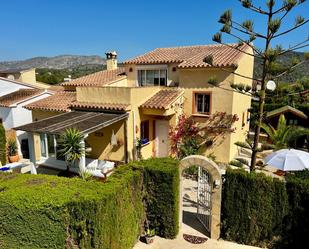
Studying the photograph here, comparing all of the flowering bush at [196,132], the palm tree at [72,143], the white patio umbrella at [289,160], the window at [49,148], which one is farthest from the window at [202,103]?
the window at [49,148]

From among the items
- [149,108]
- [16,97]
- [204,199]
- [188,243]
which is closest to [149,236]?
[188,243]

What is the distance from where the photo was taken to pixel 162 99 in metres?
20.9

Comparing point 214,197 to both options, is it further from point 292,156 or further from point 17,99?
point 17,99

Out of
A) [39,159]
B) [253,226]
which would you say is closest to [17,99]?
[39,159]

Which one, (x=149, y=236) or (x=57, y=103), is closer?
(x=149, y=236)

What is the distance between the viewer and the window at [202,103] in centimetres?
2131

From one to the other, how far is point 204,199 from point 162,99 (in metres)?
9.20

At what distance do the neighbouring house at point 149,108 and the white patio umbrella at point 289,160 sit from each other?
5.41 meters

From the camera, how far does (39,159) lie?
1967 centimetres

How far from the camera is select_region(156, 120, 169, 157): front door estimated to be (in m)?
22.4

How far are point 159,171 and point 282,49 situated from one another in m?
8.05

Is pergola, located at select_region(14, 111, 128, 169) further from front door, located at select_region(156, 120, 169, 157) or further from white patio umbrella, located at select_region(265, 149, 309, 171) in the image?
white patio umbrella, located at select_region(265, 149, 309, 171)

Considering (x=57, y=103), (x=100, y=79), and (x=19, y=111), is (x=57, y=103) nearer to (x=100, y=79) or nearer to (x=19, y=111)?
(x=100, y=79)

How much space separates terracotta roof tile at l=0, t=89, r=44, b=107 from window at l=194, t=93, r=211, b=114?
1897 centimetres
